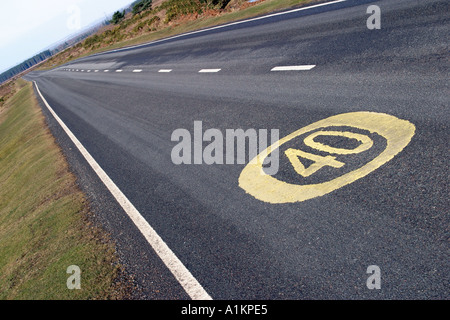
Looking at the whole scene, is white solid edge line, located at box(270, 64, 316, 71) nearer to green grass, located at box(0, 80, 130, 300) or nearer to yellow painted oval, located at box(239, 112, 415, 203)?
yellow painted oval, located at box(239, 112, 415, 203)

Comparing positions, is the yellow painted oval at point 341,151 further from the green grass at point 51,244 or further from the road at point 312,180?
the green grass at point 51,244

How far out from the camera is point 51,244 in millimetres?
5422

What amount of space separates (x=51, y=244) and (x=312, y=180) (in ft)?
14.5

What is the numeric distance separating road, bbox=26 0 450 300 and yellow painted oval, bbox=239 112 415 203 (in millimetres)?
27

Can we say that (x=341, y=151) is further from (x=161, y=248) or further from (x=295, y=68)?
(x=295, y=68)

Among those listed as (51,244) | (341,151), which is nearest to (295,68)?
(341,151)

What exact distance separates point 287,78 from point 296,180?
13.6 feet

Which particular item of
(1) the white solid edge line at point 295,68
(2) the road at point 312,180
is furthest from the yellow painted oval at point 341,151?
(1) the white solid edge line at point 295,68

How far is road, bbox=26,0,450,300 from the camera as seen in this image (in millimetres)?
3012

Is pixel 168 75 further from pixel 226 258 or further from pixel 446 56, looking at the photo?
pixel 226 258

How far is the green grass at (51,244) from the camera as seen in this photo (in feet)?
13.6

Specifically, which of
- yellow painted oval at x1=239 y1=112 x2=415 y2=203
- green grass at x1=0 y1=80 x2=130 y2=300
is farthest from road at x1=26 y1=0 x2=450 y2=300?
green grass at x1=0 y1=80 x2=130 y2=300

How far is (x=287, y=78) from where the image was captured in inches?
→ 310
